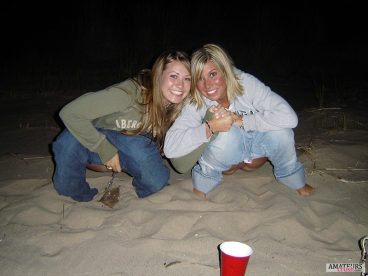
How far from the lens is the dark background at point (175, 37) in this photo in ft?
26.1

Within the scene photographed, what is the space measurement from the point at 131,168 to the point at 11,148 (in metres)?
2.05

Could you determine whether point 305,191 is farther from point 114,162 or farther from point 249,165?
point 114,162

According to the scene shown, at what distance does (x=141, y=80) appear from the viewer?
270 cm

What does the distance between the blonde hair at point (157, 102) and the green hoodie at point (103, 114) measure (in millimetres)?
54

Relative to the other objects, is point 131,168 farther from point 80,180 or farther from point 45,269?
point 45,269

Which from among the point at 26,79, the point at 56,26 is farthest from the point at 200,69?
the point at 56,26

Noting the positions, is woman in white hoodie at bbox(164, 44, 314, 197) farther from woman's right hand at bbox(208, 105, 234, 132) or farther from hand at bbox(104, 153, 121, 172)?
hand at bbox(104, 153, 121, 172)

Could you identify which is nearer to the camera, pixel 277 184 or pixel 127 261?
pixel 127 261

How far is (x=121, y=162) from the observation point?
2.75m

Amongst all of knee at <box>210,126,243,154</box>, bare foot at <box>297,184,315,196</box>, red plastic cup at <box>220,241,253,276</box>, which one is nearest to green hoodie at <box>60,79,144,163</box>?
knee at <box>210,126,243,154</box>

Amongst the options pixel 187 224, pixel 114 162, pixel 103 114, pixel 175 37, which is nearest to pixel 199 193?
pixel 187 224

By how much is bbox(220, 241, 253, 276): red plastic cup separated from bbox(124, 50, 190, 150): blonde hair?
1.26 metres

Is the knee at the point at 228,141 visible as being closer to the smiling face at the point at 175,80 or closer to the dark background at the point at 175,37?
the smiling face at the point at 175,80

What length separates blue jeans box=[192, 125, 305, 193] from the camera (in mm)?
2539
